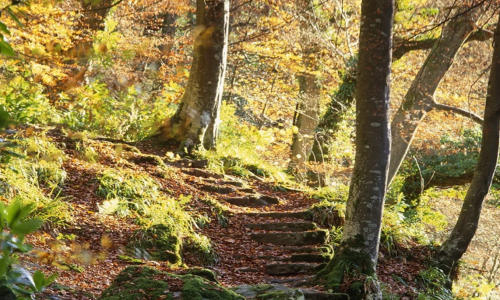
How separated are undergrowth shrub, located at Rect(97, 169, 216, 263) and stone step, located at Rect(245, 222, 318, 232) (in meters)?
0.91

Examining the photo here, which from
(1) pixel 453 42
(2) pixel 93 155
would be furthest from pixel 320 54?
(2) pixel 93 155

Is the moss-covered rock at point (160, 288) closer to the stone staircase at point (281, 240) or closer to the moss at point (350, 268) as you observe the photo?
the stone staircase at point (281, 240)

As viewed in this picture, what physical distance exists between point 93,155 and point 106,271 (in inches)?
153

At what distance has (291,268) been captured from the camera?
22.8 ft

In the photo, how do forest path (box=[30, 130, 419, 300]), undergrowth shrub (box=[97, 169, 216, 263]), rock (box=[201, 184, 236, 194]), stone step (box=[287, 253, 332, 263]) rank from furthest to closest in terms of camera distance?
1. rock (box=[201, 184, 236, 194])
2. stone step (box=[287, 253, 332, 263])
3. undergrowth shrub (box=[97, 169, 216, 263])
4. forest path (box=[30, 130, 419, 300])

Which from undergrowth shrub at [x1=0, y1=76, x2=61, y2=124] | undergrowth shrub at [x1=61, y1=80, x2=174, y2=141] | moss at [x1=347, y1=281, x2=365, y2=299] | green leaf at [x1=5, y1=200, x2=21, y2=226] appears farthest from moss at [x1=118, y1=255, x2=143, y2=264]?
undergrowth shrub at [x1=61, y1=80, x2=174, y2=141]

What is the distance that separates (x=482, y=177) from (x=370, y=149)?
2.49 meters

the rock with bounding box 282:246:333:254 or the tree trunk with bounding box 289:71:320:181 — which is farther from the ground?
the tree trunk with bounding box 289:71:320:181

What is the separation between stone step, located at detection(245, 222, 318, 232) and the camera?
830cm

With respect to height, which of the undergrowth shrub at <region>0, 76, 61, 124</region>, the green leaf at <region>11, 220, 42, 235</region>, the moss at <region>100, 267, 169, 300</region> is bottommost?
the moss at <region>100, 267, 169, 300</region>

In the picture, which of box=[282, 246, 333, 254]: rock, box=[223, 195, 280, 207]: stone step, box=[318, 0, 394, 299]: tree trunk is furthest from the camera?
box=[223, 195, 280, 207]: stone step

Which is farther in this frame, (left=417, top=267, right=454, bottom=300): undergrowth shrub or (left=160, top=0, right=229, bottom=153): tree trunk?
(left=160, top=0, right=229, bottom=153): tree trunk

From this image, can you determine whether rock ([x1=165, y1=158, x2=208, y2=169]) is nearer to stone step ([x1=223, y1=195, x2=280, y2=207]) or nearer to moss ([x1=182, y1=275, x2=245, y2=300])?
stone step ([x1=223, y1=195, x2=280, y2=207])

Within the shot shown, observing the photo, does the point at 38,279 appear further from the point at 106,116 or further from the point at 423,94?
the point at 106,116
